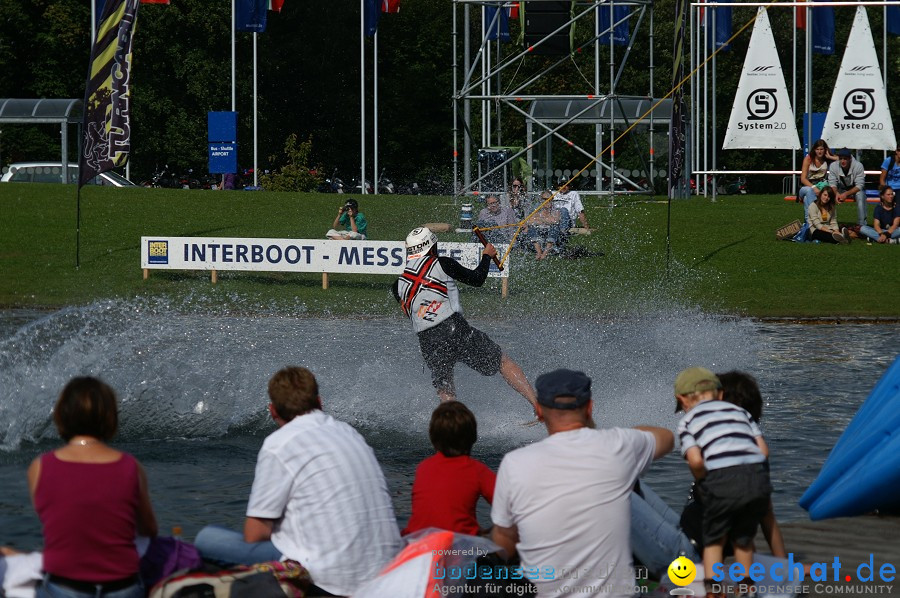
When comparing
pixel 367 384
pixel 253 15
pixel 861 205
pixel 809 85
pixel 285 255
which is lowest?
pixel 367 384

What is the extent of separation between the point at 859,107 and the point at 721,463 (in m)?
26.2

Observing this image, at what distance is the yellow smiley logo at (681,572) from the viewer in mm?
6160

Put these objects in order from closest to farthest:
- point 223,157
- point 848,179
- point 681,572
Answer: point 681,572
point 848,179
point 223,157

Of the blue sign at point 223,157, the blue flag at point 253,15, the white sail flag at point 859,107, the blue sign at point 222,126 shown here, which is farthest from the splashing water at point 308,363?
the blue flag at point 253,15

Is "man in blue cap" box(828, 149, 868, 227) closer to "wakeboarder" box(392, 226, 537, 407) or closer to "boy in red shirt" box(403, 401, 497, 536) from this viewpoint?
"wakeboarder" box(392, 226, 537, 407)

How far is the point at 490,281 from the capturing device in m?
22.3

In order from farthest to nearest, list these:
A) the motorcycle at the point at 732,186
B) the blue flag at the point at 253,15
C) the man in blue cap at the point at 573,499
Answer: the motorcycle at the point at 732,186 → the blue flag at the point at 253,15 → the man in blue cap at the point at 573,499

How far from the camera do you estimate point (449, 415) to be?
6.33 metres

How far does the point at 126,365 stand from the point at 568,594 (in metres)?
7.85

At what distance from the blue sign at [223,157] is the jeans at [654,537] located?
114ft

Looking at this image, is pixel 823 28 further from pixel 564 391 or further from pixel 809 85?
pixel 564 391

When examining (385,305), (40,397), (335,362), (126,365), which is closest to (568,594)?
(40,397)

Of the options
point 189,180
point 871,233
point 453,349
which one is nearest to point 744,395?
point 453,349

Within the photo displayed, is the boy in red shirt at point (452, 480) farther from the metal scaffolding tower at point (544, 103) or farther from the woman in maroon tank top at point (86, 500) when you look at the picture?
the metal scaffolding tower at point (544, 103)
